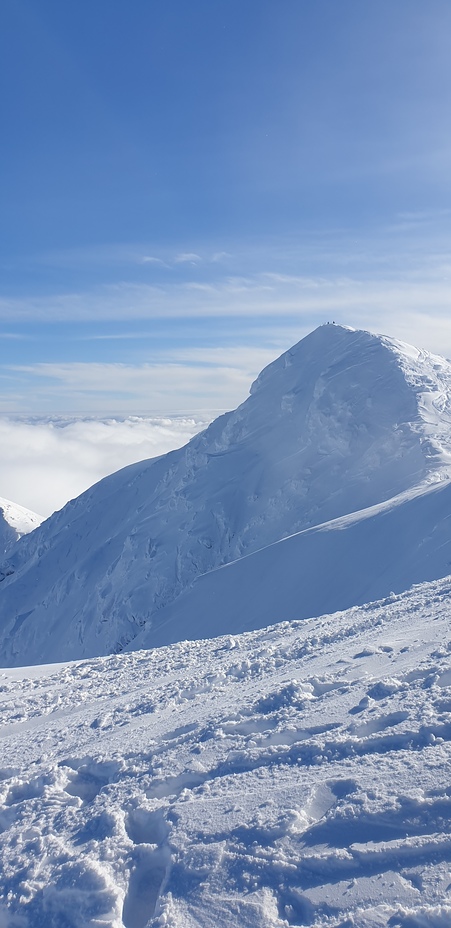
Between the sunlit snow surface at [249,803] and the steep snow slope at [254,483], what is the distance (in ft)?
70.9

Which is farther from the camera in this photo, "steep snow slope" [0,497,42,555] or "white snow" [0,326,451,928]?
"steep snow slope" [0,497,42,555]

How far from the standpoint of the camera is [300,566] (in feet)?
82.2

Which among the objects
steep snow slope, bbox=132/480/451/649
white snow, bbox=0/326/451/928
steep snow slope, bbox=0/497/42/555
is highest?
white snow, bbox=0/326/451/928

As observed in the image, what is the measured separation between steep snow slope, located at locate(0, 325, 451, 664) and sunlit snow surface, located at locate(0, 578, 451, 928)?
21.6 meters

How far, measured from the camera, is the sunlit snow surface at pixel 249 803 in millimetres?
4262

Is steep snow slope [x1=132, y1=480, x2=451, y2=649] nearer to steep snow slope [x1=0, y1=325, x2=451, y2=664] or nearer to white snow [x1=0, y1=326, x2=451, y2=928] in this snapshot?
white snow [x1=0, y1=326, x2=451, y2=928]

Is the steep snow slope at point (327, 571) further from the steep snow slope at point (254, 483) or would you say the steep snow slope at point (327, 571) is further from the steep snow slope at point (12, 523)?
the steep snow slope at point (12, 523)

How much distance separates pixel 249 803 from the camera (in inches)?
207

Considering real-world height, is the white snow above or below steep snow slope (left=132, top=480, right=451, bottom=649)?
above

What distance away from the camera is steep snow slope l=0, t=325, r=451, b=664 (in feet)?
126

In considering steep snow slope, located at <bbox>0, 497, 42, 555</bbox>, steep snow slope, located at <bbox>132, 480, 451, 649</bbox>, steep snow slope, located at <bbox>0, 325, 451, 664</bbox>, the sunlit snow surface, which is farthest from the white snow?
steep snow slope, located at <bbox>0, 497, 42, 555</bbox>

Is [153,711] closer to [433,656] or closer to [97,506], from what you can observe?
[433,656]

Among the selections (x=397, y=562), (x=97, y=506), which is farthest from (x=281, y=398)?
(x=397, y=562)

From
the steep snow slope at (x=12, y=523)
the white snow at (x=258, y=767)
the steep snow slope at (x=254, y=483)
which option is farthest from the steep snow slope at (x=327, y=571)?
the steep snow slope at (x=12, y=523)
